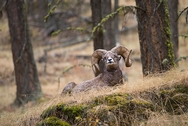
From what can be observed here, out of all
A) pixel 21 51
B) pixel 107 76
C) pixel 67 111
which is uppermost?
pixel 21 51

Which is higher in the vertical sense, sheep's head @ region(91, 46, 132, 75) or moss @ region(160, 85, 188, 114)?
sheep's head @ region(91, 46, 132, 75)

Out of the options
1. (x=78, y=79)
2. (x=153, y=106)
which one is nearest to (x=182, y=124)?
(x=153, y=106)

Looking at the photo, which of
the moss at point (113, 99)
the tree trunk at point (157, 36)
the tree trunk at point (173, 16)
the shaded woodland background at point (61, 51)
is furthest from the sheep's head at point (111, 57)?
the tree trunk at point (173, 16)

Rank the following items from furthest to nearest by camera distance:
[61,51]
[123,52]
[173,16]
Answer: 1. [61,51]
2. [173,16]
3. [123,52]

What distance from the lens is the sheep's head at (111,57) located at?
1090 cm

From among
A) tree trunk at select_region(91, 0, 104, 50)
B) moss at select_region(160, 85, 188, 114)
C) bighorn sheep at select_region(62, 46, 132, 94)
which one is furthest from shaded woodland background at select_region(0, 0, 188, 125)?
moss at select_region(160, 85, 188, 114)

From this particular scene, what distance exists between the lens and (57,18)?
33.5 m

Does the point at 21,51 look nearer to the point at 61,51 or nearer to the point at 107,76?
the point at 107,76

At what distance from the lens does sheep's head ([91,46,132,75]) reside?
35.8 feet

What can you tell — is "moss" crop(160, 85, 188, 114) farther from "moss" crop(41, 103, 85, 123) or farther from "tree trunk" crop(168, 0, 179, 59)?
"tree trunk" crop(168, 0, 179, 59)

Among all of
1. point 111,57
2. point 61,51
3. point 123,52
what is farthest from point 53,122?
point 61,51

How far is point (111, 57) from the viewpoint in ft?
35.9

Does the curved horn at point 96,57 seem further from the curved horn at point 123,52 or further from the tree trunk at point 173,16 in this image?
the tree trunk at point 173,16

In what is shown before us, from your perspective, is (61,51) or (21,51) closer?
(21,51)
